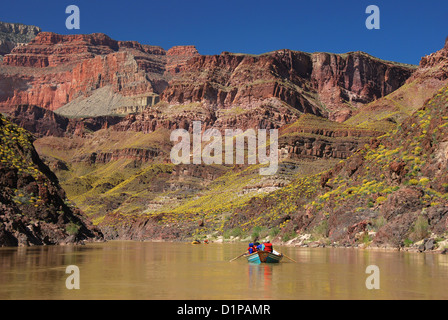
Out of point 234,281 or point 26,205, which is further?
point 26,205

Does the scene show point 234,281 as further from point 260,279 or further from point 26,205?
point 26,205

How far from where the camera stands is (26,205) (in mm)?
71125

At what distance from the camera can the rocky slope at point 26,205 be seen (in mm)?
64312

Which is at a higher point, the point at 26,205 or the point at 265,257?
the point at 26,205

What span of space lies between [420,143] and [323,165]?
8893 centimetres

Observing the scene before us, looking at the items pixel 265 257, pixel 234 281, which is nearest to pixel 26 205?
pixel 265 257

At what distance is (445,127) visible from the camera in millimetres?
→ 63250

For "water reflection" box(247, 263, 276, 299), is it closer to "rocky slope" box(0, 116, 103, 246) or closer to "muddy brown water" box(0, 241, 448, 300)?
"muddy brown water" box(0, 241, 448, 300)

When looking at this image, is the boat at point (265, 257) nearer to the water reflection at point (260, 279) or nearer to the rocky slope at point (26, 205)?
the water reflection at point (260, 279)

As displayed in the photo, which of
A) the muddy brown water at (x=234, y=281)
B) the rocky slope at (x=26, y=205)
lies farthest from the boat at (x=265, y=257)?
the rocky slope at (x=26, y=205)

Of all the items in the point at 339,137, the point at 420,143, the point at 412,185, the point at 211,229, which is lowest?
the point at 211,229
